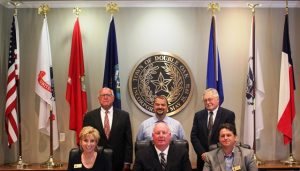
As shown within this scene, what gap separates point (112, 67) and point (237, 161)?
2484 millimetres

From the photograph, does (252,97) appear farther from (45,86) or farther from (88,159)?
(45,86)

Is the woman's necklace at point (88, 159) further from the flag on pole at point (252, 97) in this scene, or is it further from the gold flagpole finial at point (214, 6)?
the gold flagpole finial at point (214, 6)

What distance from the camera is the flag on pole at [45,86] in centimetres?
522

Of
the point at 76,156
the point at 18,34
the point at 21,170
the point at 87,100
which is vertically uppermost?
the point at 18,34

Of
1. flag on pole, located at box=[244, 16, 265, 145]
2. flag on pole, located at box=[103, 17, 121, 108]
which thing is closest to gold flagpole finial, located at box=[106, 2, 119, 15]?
flag on pole, located at box=[103, 17, 121, 108]

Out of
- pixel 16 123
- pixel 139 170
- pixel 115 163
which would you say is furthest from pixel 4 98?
pixel 139 170

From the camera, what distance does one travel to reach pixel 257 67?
5.28 meters

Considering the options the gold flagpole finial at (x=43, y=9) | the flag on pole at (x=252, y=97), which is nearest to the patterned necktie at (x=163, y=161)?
the flag on pole at (x=252, y=97)

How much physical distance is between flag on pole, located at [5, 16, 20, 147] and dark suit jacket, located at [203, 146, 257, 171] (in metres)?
2.93

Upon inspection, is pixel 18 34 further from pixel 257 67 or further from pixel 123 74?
pixel 257 67

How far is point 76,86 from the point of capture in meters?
5.25

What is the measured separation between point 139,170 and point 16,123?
251 centimetres

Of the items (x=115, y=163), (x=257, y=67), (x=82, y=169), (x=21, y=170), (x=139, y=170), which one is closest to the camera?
(x=139, y=170)

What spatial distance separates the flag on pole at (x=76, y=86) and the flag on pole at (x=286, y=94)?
106 inches
